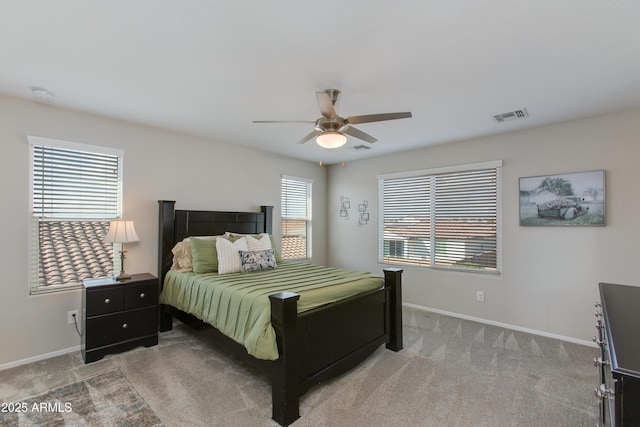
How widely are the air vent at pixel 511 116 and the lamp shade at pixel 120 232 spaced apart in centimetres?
408

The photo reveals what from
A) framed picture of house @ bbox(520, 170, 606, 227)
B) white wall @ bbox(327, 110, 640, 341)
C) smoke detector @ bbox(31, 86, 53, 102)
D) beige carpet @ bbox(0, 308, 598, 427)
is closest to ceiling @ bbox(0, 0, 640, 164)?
smoke detector @ bbox(31, 86, 53, 102)

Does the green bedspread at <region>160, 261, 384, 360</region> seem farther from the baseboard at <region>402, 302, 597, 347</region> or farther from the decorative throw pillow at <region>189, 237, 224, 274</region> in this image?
the baseboard at <region>402, 302, 597, 347</region>

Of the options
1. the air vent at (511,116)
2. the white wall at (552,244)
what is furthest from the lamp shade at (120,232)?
the air vent at (511,116)

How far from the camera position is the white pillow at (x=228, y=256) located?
3.41 m

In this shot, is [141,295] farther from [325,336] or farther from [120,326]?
[325,336]

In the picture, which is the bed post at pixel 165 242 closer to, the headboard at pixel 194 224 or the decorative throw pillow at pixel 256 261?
the headboard at pixel 194 224

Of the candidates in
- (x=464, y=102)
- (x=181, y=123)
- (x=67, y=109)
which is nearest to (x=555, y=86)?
(x=464, y=102)

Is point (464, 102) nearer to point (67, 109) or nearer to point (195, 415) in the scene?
point (195, 415)

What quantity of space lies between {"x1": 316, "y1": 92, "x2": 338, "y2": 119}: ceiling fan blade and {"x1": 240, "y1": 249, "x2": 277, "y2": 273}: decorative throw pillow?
1.91 metres

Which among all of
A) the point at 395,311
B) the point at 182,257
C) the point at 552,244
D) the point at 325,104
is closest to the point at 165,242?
the point at 182,257

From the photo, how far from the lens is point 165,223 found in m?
3.65

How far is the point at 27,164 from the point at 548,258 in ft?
18.3

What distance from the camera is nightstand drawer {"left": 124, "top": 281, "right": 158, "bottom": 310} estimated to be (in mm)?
3064

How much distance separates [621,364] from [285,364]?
1.72m
